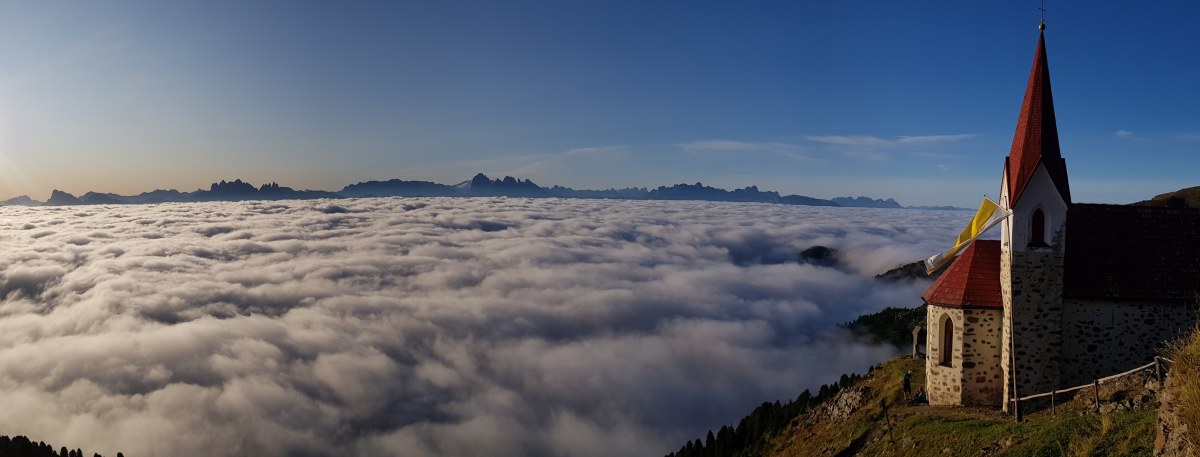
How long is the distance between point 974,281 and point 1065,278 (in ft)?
11.9

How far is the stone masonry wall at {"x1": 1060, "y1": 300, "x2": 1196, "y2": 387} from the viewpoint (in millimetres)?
27188

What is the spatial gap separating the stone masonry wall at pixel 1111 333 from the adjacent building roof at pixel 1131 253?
627mm

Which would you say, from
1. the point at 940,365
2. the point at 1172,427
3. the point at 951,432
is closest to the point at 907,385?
the point at 940,365

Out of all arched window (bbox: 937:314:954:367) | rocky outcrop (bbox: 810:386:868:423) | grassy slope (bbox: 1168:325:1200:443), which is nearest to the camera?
grassy slope (bbox: 1168:325:1200:443)

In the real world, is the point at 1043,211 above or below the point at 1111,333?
above

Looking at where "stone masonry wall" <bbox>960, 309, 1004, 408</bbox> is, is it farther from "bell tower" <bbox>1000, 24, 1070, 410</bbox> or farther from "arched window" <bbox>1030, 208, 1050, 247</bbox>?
"arched window" <bbox>1030, 208, 1050, 247</bbox>

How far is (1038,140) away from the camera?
2670cm

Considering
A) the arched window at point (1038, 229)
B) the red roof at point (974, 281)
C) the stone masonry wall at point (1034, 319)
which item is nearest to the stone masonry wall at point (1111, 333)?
the stone masonry wall at point (1034, 319)

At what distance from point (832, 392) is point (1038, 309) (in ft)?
69.4

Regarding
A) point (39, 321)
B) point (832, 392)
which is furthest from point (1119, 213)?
point (39, 321)

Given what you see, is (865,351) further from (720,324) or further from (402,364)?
(402,364)

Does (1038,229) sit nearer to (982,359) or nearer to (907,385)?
(982,359)

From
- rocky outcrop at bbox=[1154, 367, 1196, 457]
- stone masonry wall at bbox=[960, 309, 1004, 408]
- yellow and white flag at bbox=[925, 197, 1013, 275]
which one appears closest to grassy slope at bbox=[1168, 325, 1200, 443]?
rocky outcrop at bbox=[1154, 367, 1196, 457]

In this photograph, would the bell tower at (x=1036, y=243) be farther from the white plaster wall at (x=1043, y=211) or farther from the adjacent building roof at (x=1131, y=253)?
the adjacent building roof at (x=1131, y=253)
